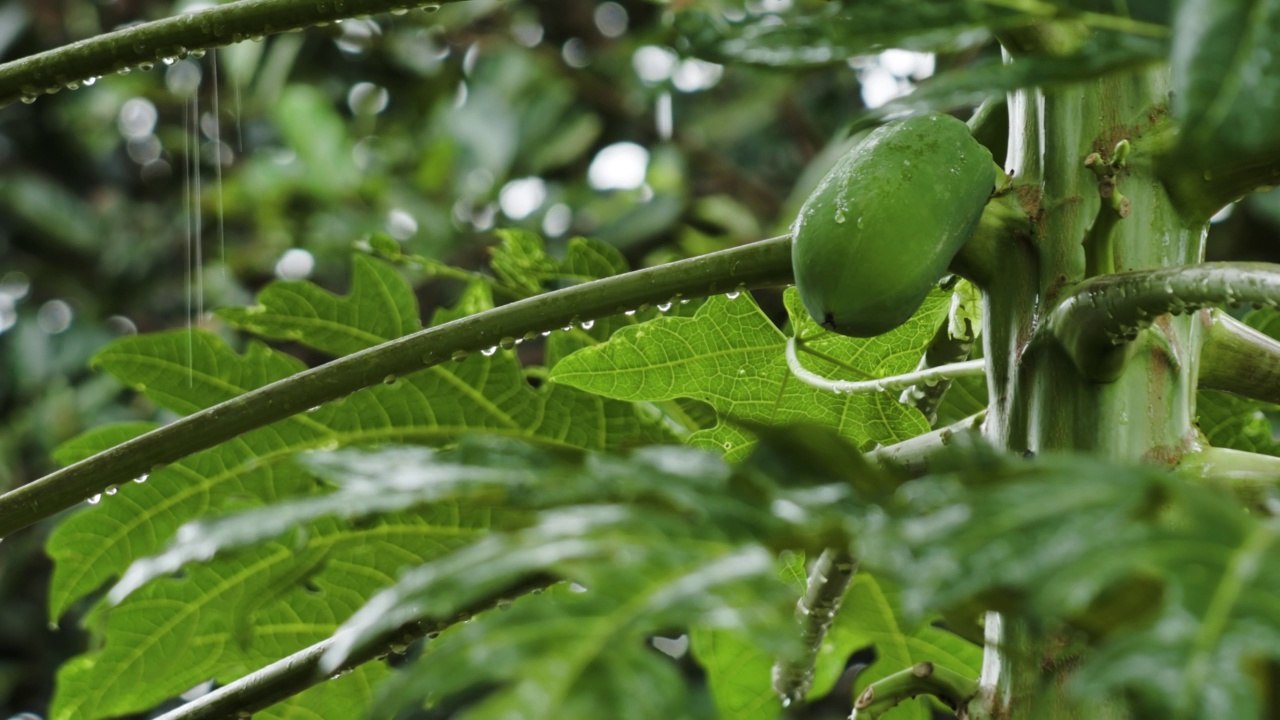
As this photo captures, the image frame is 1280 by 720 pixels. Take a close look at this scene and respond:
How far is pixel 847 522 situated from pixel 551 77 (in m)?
2.61

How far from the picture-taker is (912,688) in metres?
0.60

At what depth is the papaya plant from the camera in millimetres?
288

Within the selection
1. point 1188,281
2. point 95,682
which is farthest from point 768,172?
point 1188,281

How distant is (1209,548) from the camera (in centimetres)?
29

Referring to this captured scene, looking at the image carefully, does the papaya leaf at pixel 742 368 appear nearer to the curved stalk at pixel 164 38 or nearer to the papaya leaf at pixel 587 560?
the curved stalk at pixel 164 38

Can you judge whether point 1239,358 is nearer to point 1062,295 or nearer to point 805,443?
point 1062,295

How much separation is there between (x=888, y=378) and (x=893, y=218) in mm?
118

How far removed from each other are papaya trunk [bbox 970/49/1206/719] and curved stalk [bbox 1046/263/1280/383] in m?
0.01

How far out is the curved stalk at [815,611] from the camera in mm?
635

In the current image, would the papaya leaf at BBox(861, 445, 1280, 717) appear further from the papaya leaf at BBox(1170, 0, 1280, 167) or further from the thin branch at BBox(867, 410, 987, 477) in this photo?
the thin branch at BBox(867, 410, 987, 477)

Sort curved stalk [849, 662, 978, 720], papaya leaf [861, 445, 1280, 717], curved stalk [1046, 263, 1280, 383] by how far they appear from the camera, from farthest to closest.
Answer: curved stalk [849, 662, 978, 720], curved stalk [1046, 263, 1280, 383], papaya leaf [861, 445, 1280, 717]

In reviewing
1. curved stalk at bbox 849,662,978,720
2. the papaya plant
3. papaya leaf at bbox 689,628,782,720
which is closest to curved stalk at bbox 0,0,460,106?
the papaya plant

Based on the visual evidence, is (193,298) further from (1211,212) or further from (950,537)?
(950,537)

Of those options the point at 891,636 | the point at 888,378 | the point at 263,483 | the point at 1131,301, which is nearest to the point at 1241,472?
the point at 1131,301
